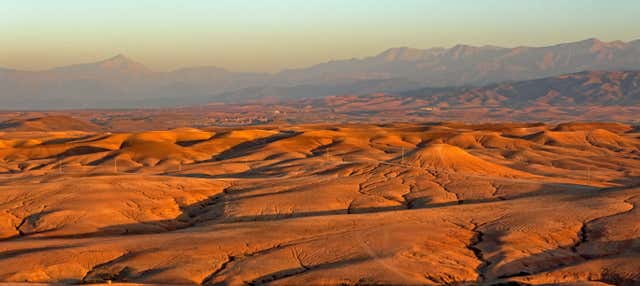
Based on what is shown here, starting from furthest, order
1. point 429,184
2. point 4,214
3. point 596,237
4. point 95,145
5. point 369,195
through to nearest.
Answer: point 95,145 < point 429,184 < point 369,195 < point 4,214 < point 596,237

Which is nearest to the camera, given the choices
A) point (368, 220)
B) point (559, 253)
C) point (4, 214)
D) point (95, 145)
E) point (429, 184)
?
point (559, 253)

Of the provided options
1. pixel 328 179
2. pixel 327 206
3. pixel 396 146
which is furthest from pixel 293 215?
pixel 396 146

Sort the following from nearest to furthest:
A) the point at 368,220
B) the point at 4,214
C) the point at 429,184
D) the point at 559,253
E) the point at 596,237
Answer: the point at 559,253, the point at 596,237, the point at 368,220, the point at 4,214, the point at 429,184

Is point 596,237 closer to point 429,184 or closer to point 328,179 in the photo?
point 429,184

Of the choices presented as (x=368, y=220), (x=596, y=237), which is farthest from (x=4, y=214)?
(x=596, y=237)

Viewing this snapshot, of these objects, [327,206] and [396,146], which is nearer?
[327,206]

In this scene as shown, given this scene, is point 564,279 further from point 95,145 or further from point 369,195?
point 95,145
